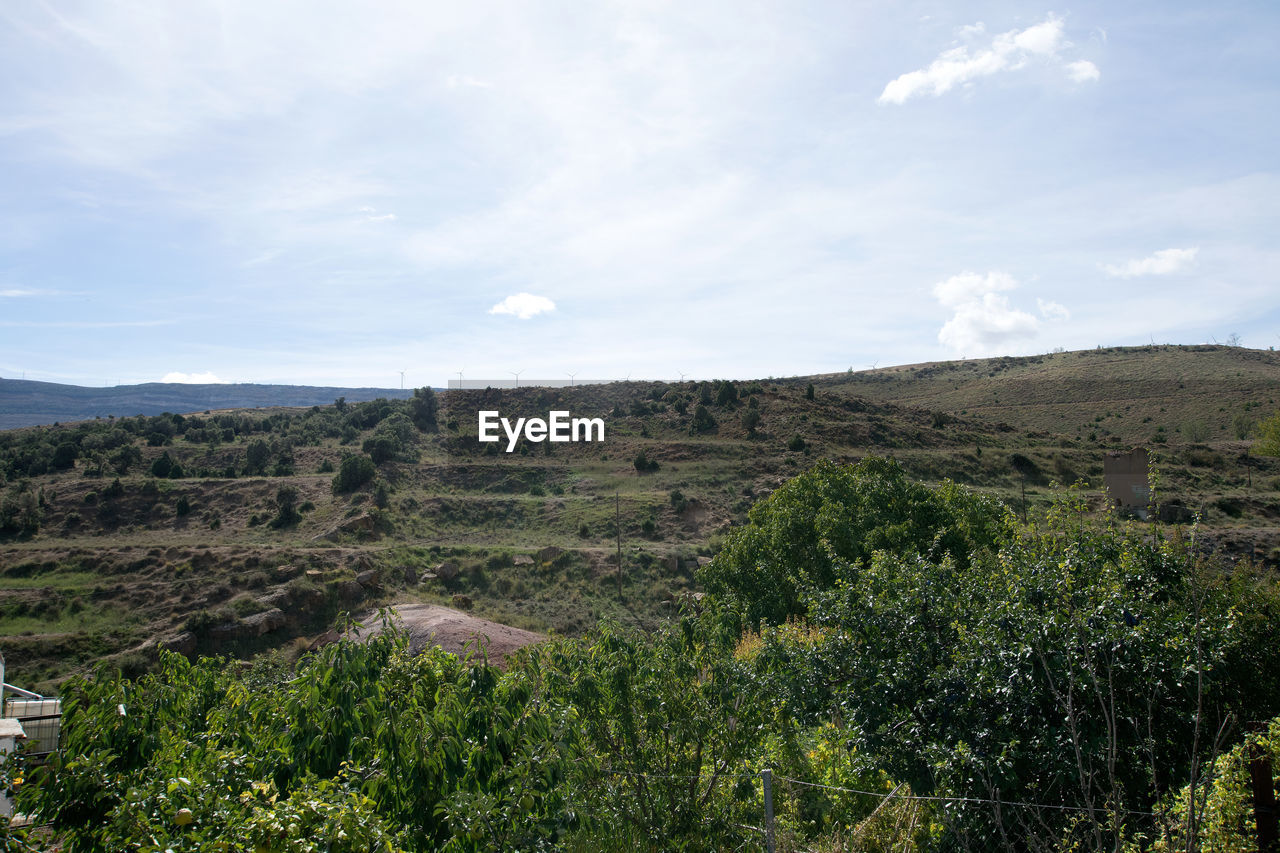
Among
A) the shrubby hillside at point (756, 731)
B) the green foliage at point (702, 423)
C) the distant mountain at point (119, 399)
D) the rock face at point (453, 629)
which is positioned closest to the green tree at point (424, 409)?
the green foliage at point (702, 423)

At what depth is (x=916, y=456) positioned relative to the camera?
53156 millimetres

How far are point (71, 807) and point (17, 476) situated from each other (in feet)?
200

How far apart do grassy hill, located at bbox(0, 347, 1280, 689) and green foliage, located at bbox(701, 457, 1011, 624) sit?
12.3ft

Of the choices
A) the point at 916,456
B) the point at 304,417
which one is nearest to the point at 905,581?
the point at 916,456

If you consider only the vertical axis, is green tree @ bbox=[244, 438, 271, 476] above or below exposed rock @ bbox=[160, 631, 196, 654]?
above

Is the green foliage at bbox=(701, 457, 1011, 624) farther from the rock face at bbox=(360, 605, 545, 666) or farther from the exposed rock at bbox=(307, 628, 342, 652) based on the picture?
the exposed rock at bbox=(307, 628, 342, 652)

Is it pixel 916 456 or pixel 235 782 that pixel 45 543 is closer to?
pixel 235 782

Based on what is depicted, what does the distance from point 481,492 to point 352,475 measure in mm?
9026

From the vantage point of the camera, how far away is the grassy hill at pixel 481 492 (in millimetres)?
34500

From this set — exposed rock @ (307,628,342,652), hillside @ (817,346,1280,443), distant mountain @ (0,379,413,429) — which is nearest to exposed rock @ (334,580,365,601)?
exposed rock @ (307,628,342,652)

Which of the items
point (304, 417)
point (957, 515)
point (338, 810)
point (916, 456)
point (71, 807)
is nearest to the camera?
point (338, 810)

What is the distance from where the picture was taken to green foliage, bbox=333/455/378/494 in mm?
51094

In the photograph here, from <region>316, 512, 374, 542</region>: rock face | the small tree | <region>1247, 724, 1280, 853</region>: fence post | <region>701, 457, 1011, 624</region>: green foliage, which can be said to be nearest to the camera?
<region>1247, 724, 1280, 853</region>: fence post

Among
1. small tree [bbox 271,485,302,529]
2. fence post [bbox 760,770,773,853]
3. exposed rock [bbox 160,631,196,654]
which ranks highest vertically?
fence post [bbox 760,770,773,853]
